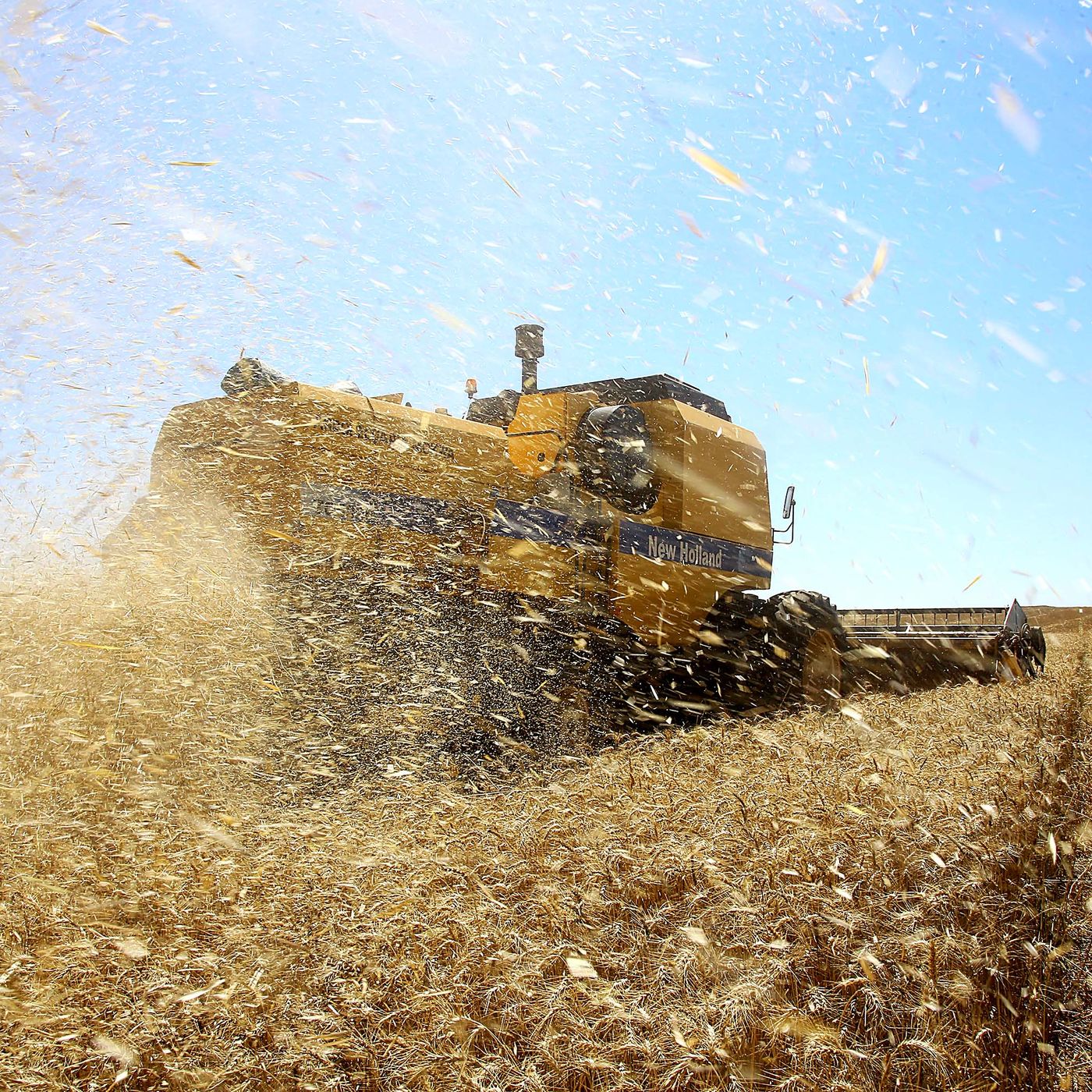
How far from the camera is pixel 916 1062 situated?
216cm

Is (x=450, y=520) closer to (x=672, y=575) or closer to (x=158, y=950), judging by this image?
(x=672, y=575)

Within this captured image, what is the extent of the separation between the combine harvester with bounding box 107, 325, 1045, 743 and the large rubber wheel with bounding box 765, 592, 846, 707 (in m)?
0.02

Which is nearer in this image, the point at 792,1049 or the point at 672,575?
the point at 792,1049

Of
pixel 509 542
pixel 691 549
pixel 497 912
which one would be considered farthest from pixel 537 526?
pixel 497 912

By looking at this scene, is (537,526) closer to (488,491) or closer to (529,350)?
(488,491)

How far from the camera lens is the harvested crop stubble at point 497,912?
2291 mm

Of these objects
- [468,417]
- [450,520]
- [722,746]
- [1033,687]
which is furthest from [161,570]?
[1033,687]

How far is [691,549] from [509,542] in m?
1.92

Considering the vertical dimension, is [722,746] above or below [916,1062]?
below

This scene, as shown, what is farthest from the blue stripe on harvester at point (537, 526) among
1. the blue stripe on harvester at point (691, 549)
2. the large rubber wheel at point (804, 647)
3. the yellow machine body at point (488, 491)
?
the large rubber wheel at point (804, 647)

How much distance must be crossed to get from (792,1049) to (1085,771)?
3408 mm

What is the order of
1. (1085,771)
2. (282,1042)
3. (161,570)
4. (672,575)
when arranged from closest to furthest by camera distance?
(282,1042), (1085,771), (161,570), (672,575)

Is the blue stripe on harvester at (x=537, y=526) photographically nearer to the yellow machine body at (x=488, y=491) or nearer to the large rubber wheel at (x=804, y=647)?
the yellow machine body at (x=488, y=491)

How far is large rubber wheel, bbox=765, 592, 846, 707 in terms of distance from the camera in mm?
7559
